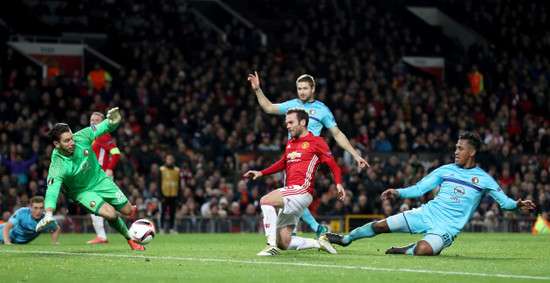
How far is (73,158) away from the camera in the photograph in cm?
1131

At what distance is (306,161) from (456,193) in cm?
182

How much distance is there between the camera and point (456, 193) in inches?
427

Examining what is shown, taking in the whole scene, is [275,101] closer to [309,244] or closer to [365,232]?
[365,232]

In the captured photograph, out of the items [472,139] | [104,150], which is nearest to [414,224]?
[472,139]

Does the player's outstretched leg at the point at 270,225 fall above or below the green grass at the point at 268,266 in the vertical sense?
above

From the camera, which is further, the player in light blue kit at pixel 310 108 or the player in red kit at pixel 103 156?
the player in red kit at pixel 103 156

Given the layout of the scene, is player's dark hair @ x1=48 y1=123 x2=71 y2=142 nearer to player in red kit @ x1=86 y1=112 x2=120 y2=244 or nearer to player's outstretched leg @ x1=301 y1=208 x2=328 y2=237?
player's outstretched leg @ x1=301 y1=208 x2=328 y2=237

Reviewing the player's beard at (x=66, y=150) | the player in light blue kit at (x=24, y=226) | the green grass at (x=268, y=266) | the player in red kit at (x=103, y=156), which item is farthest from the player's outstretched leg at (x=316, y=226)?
the player in light blue kit at (x=24, y=226)

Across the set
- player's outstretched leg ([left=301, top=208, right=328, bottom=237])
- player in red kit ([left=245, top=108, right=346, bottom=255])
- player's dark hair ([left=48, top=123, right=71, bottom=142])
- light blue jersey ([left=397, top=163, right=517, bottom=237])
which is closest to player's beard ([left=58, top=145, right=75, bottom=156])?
player's dark hair ([left=48, top=123, right=71, bottom=142])

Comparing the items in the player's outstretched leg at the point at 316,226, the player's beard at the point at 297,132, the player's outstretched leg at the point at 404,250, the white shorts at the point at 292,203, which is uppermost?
the player's beard at the point at 297,132

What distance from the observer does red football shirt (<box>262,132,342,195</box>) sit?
10.8 metres

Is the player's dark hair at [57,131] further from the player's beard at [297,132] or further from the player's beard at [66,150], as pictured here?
the player's beard at [297,132]

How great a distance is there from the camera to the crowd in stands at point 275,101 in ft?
73.2

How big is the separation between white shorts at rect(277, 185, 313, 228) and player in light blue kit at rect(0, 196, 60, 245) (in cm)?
553
